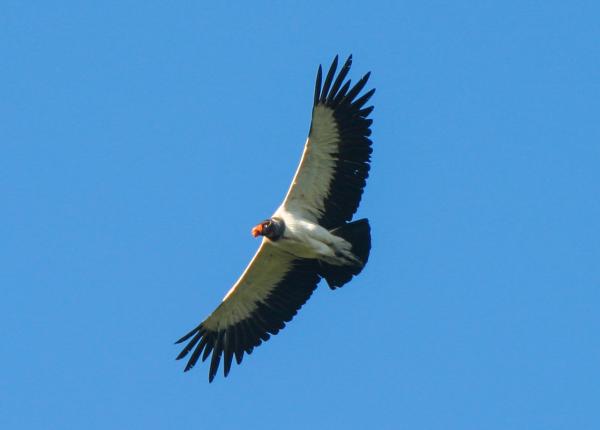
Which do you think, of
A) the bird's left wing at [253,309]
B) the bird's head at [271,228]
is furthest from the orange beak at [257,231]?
the bird's left wing at [253,309]

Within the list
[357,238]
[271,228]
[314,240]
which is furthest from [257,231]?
[357,238]

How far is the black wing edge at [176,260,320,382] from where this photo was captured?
2625cm

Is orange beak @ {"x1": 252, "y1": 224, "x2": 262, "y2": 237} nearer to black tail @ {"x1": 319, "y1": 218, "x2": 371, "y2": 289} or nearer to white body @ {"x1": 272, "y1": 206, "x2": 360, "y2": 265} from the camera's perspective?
white body @ {"x1": 272, "y1": 206, "x2": 360, "y2": 265}

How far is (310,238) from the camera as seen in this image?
82.2 ft

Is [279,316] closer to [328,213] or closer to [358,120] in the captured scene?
[328,213]

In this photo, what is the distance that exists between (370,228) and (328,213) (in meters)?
0.85

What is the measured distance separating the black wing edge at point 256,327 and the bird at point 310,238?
19 millimetres

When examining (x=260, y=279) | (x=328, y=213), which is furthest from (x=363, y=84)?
(x=260, y=279)

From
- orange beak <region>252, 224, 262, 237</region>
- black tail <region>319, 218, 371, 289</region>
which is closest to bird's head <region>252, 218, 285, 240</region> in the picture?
orange beak <region>252, 224, 262, 237</region>

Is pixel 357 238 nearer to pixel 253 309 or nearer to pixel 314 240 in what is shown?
pixel 314 240

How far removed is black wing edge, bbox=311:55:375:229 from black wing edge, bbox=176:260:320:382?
81.2 inches

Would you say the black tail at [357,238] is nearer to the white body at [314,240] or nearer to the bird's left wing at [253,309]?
the white body at [314,240]

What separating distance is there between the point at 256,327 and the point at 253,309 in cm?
34

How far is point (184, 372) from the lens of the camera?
26.2 m
